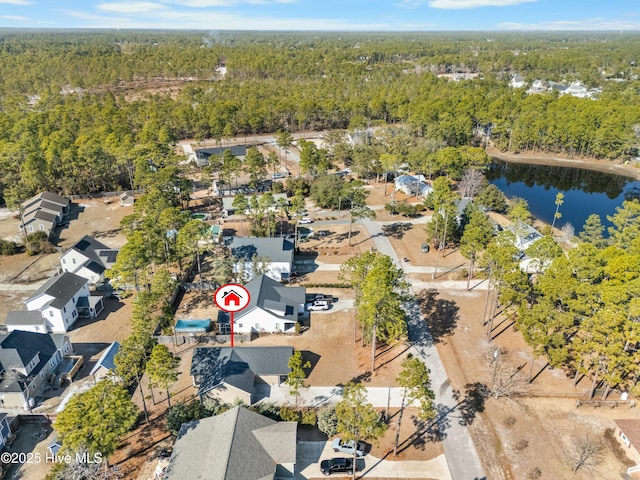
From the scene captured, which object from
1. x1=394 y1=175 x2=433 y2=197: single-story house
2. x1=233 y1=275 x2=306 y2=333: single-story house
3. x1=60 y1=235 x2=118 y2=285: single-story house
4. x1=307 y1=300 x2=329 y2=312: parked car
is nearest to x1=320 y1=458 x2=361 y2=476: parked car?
x1=233 y1=275 x2=306 y2=333: single-story house

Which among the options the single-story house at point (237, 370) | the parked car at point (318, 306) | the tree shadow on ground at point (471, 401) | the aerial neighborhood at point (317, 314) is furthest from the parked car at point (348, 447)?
the parked car at point (318, 306)

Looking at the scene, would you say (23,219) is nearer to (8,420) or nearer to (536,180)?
(8,420)

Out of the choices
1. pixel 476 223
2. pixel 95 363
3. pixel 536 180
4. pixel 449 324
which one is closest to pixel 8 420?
pixel 95 363

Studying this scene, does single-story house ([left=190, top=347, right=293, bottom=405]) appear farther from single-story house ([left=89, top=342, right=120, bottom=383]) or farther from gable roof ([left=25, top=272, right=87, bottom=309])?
gable roof ([left=25, top=272, right=87, bottom=309])

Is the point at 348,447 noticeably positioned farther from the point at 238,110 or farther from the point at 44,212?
the point at 238,110

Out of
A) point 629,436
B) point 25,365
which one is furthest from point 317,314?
point 629,436
